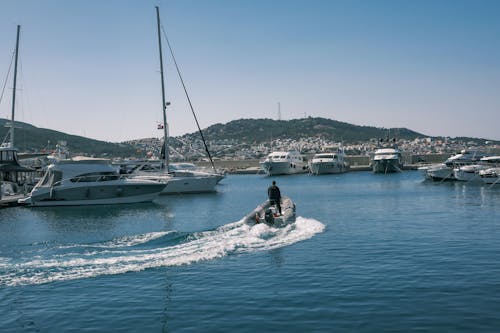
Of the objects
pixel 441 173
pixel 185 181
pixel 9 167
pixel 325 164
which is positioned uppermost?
pixel 9 167

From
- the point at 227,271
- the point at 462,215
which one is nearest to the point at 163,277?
the point at 227,271

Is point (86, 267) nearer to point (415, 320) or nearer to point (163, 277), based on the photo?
point (163, 277)

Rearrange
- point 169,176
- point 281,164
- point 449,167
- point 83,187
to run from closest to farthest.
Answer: point 83,187
point 169,176
point 449,167
point 281,164

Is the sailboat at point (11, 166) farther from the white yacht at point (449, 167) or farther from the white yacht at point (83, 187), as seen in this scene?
the white yacht at point (449, 167)

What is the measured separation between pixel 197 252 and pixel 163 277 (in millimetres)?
3292

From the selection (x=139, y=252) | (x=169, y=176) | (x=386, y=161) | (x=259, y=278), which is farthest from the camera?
(x=386, y=161)

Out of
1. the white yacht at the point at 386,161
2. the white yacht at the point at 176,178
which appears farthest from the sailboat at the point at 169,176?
the white yacht at the point at 386,161

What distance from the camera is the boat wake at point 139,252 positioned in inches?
669

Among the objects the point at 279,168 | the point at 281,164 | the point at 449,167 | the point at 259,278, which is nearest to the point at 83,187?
the point at 259,278

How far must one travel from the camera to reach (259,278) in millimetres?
15875

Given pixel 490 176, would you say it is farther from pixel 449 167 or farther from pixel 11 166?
pixel 11 166

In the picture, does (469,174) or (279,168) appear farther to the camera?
(279,168)

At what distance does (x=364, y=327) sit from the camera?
11.4 metres

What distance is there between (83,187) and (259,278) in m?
30.2
